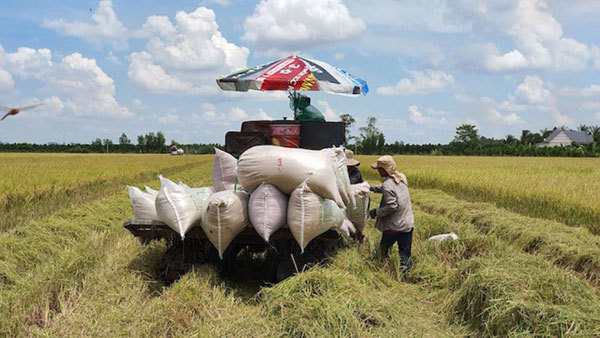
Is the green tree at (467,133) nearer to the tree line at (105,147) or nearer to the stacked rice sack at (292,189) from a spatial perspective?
the tree line at (105,147)

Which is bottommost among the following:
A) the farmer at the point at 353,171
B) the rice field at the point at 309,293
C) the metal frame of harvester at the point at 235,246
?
the rice field at the point at 309,293

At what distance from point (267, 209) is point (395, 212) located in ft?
5.43

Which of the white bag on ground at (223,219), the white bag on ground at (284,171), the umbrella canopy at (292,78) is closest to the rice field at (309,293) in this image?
the white bag on ground at (223,219)

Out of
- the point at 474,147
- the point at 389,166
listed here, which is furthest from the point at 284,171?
the point at 474,147

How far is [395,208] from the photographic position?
4.62 m

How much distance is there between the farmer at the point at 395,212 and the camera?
4.64 metres

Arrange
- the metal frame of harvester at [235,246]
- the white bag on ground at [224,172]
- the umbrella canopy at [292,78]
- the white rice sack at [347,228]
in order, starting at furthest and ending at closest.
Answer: the umbrella canopy at [292,78]
the white rice sack at [347,228]
the white bag on ground at [224,172]
the metal frame of harvester at [235,246]

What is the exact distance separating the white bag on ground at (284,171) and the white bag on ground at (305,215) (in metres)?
0.10

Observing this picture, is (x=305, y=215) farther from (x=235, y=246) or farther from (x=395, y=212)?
(x=395, y=212)

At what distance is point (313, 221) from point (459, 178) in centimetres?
964

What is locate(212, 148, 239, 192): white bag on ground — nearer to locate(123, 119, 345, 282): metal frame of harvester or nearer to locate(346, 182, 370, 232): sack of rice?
locate(123, 119, 345, 282): metal frame of harvester

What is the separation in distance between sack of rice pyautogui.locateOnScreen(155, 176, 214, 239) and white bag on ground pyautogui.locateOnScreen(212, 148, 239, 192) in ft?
2.00

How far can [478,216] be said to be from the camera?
25.8 ft

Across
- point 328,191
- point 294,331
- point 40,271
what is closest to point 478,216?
A: point 328,191
